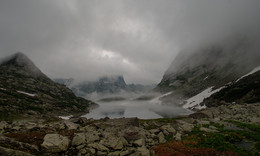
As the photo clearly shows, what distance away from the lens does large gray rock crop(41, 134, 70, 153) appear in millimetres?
15211

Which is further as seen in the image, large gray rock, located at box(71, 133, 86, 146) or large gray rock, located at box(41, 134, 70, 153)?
large gray rock, located at box(71, 133, 86, 146)

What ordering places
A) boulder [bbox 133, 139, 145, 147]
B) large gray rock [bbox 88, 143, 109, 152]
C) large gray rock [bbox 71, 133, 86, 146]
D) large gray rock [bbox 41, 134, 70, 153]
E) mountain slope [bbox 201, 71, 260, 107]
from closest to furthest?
large gray rock [bbox 41, 134, 70, 153], large gray rock [bbox 88, 143, 109, 152], large gray rock [bbox 71, 133, 86, 146], boulder [bbox 133, 139, 145, 147], mountain slope [bbox 201, 71, 260, 107]

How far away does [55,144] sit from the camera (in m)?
15.6

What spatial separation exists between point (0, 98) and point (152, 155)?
7527 inches

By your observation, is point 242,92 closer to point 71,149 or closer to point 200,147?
point 200,147

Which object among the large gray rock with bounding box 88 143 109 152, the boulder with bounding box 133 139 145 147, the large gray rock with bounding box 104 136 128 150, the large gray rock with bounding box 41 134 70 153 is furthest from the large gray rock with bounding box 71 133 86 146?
the boulder with bounding box 133 139 145 147

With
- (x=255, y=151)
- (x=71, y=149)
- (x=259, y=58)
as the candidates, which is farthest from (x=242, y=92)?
(x=71, y=149)

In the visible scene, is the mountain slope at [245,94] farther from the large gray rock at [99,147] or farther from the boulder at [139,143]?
the large gray rock at [99,147]

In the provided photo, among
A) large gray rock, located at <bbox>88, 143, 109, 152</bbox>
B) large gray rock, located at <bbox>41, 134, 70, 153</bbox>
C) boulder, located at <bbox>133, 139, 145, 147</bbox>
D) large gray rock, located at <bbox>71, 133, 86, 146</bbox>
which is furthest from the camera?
boulder, located at <bbox>133, 139, 145, 147</bbox>

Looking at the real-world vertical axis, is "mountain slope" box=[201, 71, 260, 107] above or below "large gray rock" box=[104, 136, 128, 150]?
above

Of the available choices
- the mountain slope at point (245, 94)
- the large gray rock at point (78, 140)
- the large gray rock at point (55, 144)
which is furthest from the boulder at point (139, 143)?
the mountain slope at point (245, 94)

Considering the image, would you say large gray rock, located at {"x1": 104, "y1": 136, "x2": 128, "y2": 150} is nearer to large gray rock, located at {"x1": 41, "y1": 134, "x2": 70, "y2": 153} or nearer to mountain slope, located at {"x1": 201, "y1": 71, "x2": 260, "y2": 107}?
large gray rock, located at {"x1": 41, "y1": 134, "x2": 70, "y2": 153}

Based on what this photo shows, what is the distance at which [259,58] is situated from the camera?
179000mm

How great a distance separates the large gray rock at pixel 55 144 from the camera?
15211 millimetres
